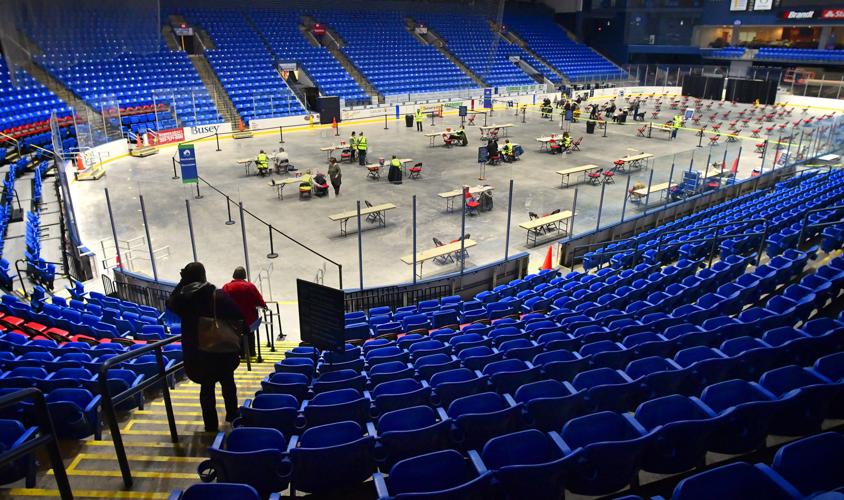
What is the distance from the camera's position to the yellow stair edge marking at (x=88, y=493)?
14.1ft

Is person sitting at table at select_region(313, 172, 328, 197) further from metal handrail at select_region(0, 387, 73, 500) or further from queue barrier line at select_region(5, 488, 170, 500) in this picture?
metal handrail at select_region(0, 387, 73, 500)

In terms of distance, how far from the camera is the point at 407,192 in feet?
70.2

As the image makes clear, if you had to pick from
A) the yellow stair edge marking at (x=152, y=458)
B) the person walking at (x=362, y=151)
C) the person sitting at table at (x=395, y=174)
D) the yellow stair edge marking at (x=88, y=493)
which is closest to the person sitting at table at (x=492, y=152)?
the person sitting at table at (x=395, y=174)

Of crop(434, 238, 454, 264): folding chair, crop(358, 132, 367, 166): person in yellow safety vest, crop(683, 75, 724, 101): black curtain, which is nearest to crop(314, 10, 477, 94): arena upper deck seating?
crop(358, 132, 367, 166): person in yellow safety vest

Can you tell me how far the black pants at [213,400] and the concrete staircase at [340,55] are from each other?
Answer: 37023 mm

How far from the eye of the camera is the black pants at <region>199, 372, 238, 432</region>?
5191mm

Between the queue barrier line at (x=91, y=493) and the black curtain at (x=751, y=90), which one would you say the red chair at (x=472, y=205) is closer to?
the queue barrier line at (x=91, y=493)

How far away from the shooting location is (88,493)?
4.37m

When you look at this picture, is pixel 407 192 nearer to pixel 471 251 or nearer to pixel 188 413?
pixel 471 251

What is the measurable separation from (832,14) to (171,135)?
53.3 m

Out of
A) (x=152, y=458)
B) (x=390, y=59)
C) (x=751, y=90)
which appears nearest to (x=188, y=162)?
(x=152, y=458)

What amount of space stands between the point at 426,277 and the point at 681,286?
625 centimetres

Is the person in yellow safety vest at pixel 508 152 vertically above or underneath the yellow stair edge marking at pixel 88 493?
underneath

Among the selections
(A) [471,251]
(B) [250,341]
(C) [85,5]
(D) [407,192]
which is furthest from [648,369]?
(C) [85,5]
